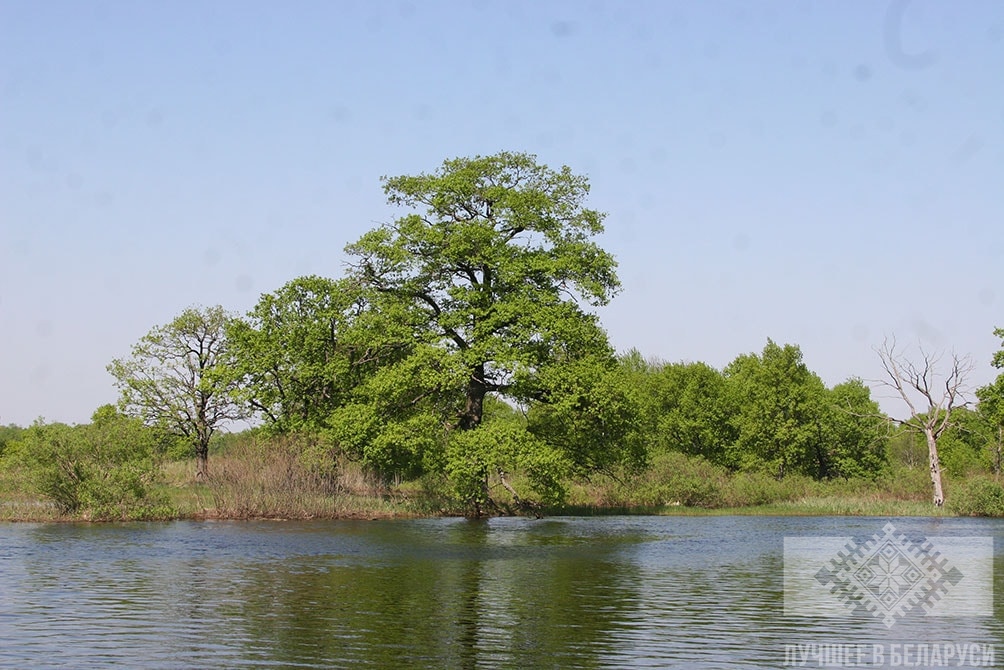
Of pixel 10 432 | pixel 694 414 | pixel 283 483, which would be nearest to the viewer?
pixel 283 483

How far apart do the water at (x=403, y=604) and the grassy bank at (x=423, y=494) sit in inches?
252

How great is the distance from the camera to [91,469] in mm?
39125

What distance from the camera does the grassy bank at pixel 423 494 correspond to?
41312mm

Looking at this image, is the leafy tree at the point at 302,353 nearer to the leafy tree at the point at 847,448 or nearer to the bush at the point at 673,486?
the bush at the point at 673,486

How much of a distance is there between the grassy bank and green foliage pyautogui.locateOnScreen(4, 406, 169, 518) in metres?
0.23

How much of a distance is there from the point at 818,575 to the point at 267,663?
15.5 meters
